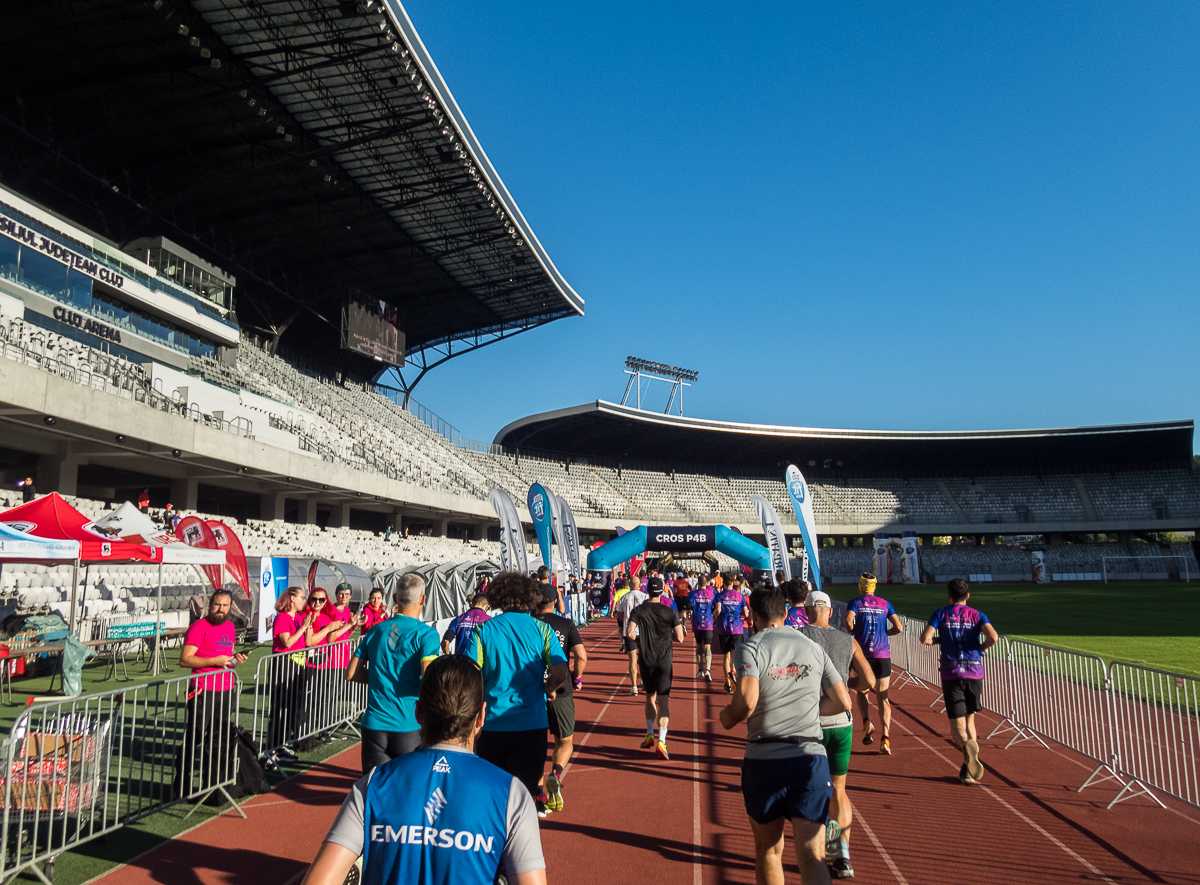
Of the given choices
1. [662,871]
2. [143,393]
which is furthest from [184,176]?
[662,871]

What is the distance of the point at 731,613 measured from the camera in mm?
12133

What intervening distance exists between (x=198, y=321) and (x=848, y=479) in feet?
178

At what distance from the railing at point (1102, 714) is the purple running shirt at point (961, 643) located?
113 cm

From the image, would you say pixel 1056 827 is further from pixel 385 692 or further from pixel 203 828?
pixel 203 828

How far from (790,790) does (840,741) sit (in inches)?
44.5

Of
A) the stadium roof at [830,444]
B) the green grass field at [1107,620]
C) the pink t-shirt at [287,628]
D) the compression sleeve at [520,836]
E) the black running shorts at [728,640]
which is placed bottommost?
the green grass field at [1107,620]

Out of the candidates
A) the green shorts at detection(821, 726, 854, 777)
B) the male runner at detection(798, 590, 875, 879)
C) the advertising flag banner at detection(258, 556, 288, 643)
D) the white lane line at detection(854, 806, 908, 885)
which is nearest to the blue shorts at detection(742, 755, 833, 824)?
the male runner at detection(798, 590, 875, 879)

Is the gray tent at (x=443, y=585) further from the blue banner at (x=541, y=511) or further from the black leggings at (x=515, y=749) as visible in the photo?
the black leggings at (x=515, y=749)

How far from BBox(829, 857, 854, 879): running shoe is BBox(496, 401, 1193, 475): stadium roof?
160 ft

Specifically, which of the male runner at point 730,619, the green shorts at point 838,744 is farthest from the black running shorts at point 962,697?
the male runner at point 730,619

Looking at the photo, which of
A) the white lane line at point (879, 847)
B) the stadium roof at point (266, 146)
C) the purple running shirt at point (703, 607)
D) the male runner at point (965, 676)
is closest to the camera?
the white lane line at point (879, 847)

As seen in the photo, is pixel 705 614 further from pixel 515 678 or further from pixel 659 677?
pixel 515 678

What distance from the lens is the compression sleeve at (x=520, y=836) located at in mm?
1932

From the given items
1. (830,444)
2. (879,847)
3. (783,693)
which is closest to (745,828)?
(879,847)
